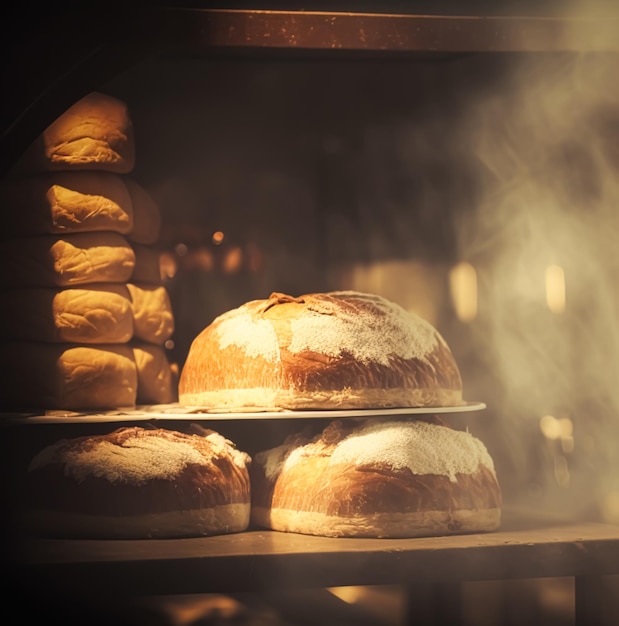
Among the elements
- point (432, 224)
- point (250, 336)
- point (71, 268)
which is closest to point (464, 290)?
point (432, 224)

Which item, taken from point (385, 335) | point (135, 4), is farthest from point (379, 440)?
point (135, 4)

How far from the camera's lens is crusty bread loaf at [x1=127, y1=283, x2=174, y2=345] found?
6.40 ft

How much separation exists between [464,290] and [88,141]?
0.78 meters

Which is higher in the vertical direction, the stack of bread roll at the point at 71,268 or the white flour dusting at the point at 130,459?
the stack of bread roll at the point at 71,268

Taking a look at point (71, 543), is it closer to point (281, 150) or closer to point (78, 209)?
point (78, 209)

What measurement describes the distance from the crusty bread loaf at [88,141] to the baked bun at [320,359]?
35 cm

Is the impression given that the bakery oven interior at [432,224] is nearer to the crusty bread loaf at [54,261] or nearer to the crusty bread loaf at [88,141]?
the crusty bread loaf at [88,141]

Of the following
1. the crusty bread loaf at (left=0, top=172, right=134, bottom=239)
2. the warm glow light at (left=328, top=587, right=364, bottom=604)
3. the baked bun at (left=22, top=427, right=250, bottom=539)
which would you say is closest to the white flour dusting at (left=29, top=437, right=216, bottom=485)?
the baked bun at (left=22, top=427, right=250, bottom=539)

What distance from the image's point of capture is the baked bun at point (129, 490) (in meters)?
1.58

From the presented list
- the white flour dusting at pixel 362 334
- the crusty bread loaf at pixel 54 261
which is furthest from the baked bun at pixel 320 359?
the crusty bread loaf at pixel 54 261

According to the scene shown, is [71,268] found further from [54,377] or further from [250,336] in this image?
[250,336]

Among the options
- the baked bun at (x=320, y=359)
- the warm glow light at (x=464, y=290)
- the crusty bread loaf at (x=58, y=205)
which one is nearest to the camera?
the baked bun at (x=320, y=359)

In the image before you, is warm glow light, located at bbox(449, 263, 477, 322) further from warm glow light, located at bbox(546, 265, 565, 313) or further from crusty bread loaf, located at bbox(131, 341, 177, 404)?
crusty bread loaf, located at bbox(131, 341, 177, 404)

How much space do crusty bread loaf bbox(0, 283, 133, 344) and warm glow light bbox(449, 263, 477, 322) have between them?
2.28 feet
